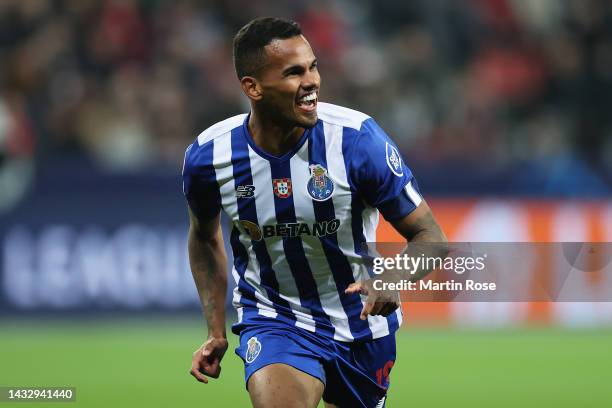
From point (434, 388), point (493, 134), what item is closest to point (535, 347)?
point (434, 388)

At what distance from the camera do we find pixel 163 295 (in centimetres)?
1232

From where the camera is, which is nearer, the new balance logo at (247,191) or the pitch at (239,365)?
the new balance logo at (247,191)

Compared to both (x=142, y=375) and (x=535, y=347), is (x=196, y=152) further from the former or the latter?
(x=535, y=347)

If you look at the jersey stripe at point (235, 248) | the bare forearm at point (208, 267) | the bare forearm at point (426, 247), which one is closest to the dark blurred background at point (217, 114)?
the bare forearm at point (208, 267)

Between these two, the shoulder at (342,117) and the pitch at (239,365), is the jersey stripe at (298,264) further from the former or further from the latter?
the pitch at (239,365)

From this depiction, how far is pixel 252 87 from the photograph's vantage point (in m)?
5.50

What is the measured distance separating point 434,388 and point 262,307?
400cm

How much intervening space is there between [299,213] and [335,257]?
27 centimetres

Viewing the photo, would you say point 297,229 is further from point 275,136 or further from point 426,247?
point 426,247

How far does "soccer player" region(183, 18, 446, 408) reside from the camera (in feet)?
17.7

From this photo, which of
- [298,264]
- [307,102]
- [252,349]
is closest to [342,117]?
[307,102]

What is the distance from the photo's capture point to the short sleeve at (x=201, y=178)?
5.62 meters

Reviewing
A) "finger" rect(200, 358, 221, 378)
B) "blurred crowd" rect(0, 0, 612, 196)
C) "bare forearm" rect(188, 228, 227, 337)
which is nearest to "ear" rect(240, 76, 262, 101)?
"bare forearm" rect(188, 228, 227, 337)

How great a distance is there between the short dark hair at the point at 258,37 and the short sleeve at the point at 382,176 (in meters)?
0.54
